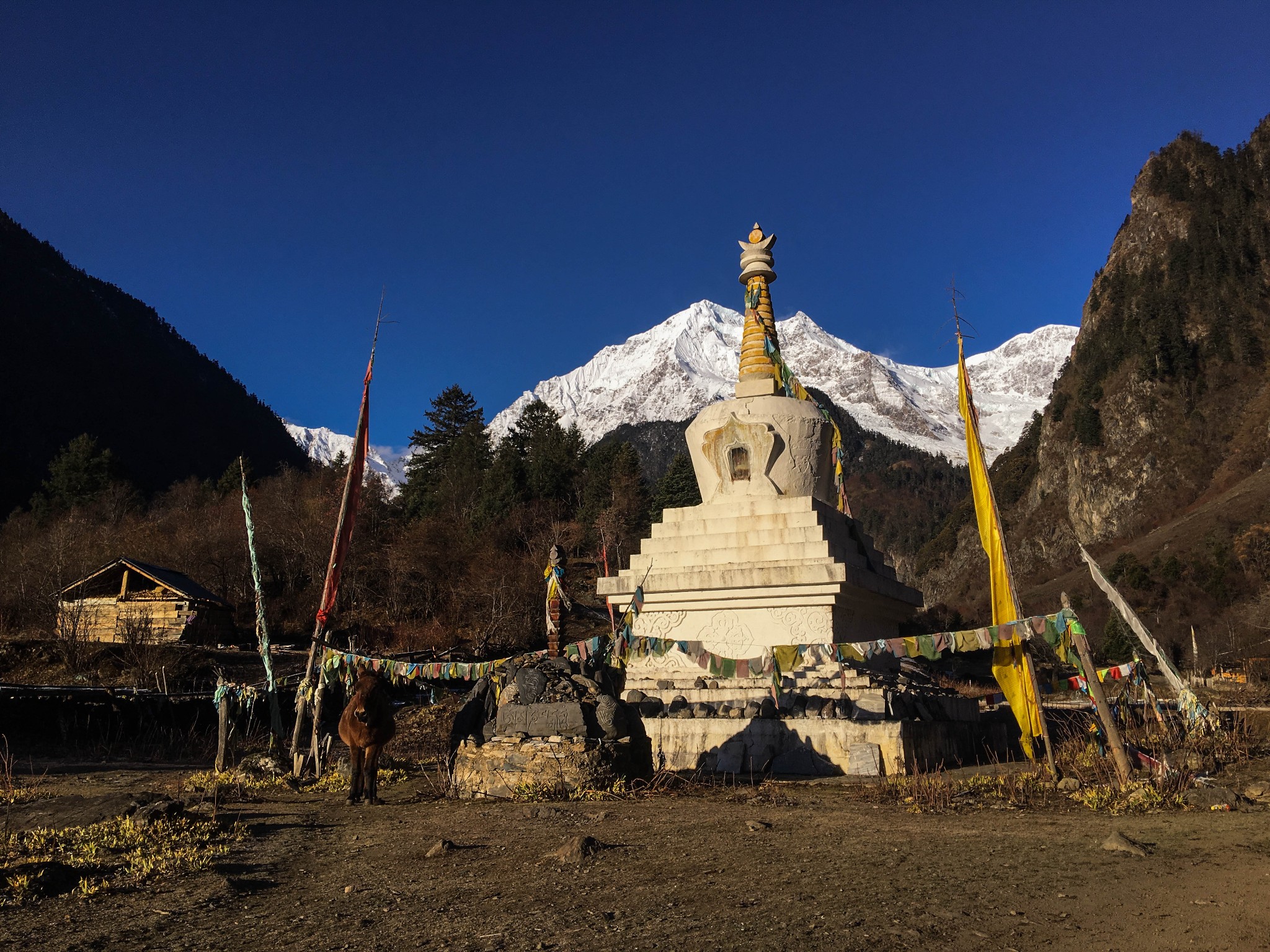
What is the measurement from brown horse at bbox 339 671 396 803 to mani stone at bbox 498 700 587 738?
3.78ft

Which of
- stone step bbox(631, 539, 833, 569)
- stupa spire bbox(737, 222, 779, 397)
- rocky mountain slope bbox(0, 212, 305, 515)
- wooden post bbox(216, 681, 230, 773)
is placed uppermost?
rocky mountain slope bbox(0, 212, 305, 515)

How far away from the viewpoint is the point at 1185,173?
86000 millimetres

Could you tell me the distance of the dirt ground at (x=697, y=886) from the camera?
14.6 ft

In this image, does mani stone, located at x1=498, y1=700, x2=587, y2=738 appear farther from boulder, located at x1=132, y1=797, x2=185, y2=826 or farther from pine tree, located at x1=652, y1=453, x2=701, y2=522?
pine tree, located at x1=652, y1=453, x2=701, y2=522

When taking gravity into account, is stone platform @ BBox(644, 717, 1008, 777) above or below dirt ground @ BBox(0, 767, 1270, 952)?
above

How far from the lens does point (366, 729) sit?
908 centimetres

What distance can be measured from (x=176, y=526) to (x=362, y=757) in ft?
135

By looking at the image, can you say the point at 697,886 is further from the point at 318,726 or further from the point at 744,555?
the point at 744,555

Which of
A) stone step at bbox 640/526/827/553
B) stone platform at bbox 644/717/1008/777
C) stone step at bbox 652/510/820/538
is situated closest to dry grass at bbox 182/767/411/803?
stone platform at bbox 644/717/1008/777

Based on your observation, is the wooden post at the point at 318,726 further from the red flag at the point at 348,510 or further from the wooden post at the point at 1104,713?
the wooden post at the point at 1104,713

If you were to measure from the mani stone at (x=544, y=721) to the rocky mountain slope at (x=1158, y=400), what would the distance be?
Result: 168 ft

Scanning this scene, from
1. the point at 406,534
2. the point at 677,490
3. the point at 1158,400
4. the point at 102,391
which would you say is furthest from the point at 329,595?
the point at 102,391

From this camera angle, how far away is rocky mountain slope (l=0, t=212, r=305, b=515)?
7744 centimetres

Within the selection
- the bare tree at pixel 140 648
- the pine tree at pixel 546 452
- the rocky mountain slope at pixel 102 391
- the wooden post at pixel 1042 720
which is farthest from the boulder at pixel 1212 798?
the rocky mountain slope at pixel 102 391
